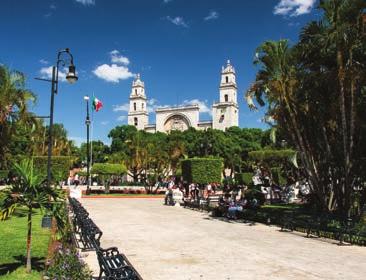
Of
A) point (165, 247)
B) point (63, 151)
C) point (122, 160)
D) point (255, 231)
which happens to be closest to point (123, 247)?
point (165, 247)

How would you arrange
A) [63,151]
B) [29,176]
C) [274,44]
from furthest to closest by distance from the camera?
[63,151] → [274,44] → [29,176]

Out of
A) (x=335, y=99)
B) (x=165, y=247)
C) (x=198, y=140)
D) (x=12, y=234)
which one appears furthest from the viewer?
(x=198, y=140)

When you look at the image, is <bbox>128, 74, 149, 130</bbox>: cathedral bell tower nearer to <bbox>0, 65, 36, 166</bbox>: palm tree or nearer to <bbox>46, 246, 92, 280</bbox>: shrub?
<bbox>0, 65, 36, 166</bbox>: palm tree

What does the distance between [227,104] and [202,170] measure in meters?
71.8

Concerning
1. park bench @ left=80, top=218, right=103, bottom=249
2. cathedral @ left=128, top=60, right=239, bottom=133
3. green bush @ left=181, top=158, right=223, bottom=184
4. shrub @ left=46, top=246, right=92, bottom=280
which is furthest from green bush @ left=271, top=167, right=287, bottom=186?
cathedral @ left=128, top=60, right=239, bottom=133

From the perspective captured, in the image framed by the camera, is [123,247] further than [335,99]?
No

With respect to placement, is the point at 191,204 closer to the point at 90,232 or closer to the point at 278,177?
the point at 90,232

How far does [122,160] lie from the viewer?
46562 millimetres

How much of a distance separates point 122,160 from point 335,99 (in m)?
32.7

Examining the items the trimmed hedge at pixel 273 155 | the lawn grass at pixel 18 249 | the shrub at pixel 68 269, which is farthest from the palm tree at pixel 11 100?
the trimmed hedge at pixel 273 155

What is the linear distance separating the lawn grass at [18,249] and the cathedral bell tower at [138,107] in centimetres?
10622

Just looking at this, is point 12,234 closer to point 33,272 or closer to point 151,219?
point 33,272

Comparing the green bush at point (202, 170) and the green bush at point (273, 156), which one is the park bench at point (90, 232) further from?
the green bush at point (273, 156)

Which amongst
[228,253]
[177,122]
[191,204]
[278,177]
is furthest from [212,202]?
[177,122]
